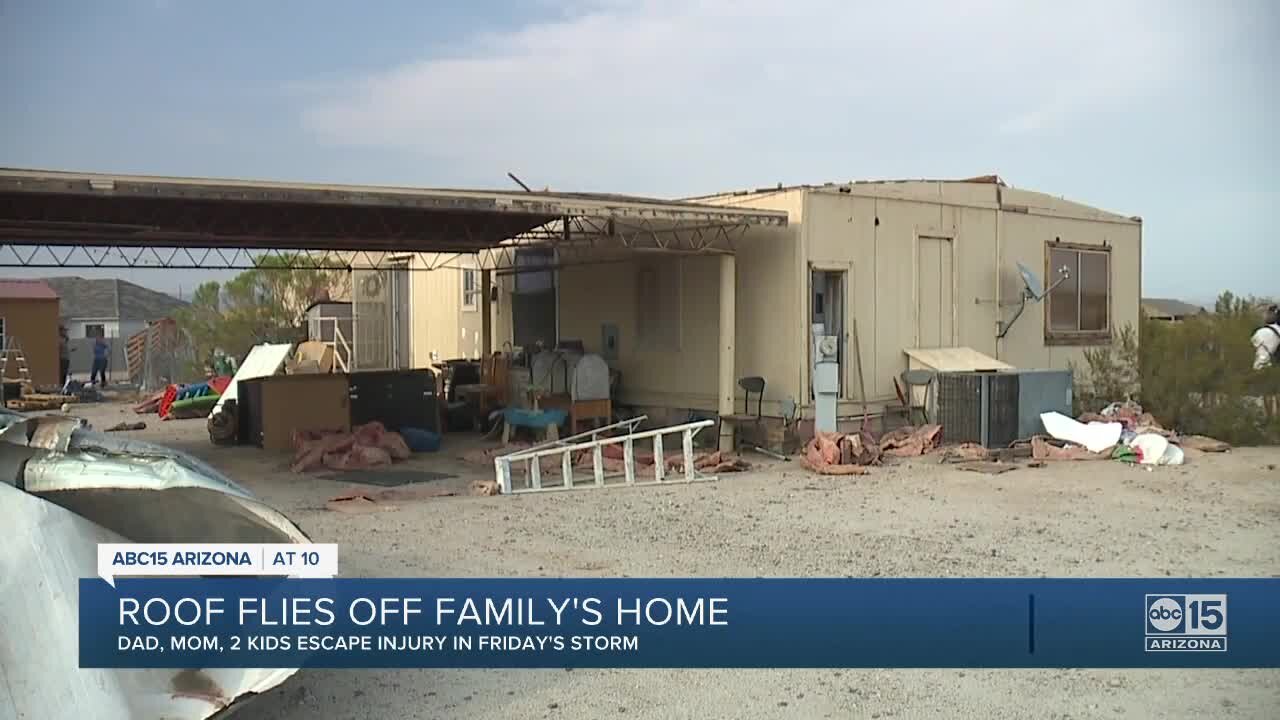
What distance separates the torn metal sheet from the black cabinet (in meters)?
10.2

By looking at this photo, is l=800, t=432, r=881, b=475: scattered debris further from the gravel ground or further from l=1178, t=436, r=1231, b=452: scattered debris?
l=1178, t=436, r=1231, b=452: scattered debris

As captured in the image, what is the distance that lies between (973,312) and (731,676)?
11.8 metres

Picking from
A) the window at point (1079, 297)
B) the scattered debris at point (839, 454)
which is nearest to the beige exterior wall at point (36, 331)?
the scattered debris at point (839, 454)

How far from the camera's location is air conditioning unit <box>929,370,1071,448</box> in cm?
1379

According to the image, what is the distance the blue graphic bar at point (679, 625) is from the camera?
15.6 ft

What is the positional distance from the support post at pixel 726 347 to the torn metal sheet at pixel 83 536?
930 centimetres

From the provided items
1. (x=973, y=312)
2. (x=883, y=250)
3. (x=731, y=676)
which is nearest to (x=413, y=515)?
(x=731, y=676)

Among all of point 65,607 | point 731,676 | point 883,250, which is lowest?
point 731,676

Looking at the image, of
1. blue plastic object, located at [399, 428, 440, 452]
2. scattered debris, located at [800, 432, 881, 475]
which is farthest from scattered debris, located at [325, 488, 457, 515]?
scattered debris, located at [800, 432, 881, 475]

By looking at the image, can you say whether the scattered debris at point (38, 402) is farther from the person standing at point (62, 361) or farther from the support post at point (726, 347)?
the support post at point (726, 347)

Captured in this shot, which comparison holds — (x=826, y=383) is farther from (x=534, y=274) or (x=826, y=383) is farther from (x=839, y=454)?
(x=534, y=274)

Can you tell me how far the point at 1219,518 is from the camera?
9.53 m

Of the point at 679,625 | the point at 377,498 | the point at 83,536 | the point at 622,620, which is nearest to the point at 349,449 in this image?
the point at 377,498

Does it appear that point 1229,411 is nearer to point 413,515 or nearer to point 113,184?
point 413,515
